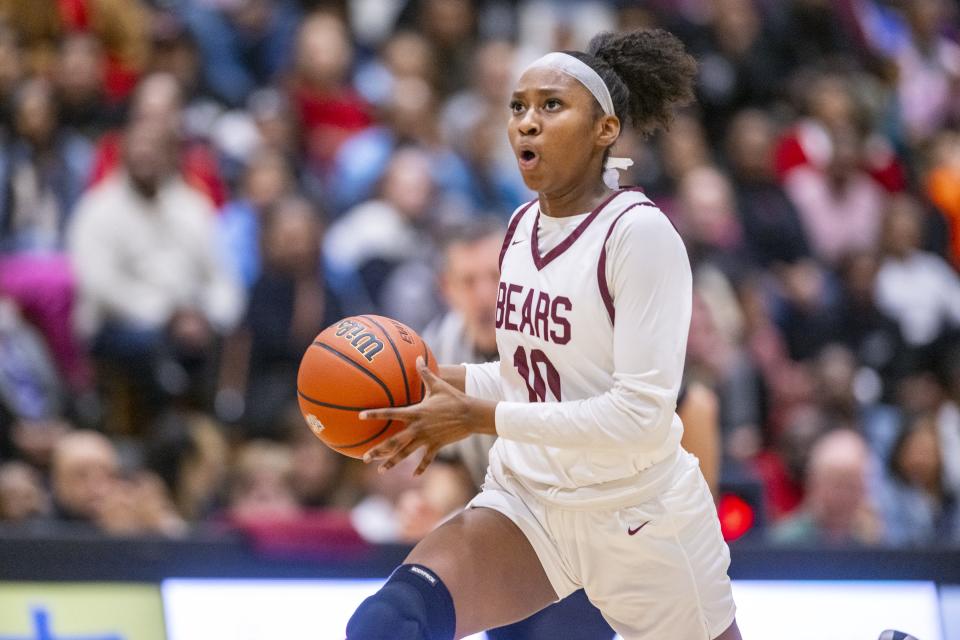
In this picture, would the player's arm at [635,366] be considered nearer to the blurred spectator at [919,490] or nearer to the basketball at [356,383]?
the basketball at [356,383]

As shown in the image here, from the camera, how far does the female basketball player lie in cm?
344

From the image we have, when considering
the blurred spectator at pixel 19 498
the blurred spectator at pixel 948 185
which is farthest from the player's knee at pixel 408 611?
the blurred spectator at pixel 948 185

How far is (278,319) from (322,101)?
6.37ft

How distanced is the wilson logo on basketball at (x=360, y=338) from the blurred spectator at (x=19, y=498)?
295cm

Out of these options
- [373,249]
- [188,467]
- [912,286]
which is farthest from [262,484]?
[912,286]

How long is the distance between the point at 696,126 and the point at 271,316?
4038 millimetres

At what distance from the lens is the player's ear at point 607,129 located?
12.0 ft

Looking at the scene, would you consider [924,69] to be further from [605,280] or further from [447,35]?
[605,280]

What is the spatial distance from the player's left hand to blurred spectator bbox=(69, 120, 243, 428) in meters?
3.95

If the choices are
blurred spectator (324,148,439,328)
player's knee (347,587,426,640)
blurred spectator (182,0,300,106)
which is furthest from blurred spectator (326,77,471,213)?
Result: player's knee (347,587,426,640)

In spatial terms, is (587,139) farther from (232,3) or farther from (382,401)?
(232,3)

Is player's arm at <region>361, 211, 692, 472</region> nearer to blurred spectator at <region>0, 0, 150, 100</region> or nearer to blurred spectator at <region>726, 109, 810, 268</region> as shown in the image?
blurred spectator at <region>0, 0, 150, 100</region>

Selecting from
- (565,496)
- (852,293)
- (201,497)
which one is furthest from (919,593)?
(852,293)

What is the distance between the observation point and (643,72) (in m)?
3.73
